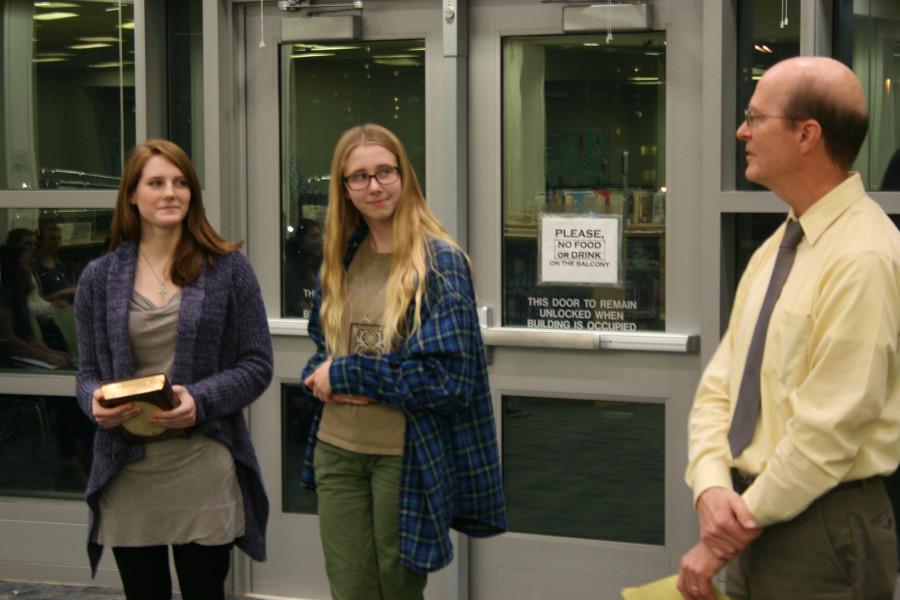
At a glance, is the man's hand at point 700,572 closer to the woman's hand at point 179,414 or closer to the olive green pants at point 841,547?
the olive green pants at point 841,547

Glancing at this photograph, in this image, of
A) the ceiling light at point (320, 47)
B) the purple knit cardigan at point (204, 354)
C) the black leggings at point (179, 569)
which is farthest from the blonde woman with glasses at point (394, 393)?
the ceiling light at point (320, 47)

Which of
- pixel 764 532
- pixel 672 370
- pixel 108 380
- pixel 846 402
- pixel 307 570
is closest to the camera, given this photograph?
pixel 846 402

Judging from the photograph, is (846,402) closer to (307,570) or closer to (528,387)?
(528,387)

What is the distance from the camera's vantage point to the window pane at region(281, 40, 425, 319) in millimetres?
5109

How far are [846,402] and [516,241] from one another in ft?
8.86

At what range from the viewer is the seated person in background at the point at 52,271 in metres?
5.54

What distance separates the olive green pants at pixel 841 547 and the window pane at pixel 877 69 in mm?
2101

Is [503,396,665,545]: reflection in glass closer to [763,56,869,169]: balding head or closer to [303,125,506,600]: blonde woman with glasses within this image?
[303,125,506,600]: blonde woman with glasses

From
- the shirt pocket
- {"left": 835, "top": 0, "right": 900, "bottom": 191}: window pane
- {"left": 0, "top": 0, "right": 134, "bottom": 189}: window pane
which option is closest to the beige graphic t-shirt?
the shirt pocket

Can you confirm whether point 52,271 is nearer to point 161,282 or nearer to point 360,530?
point 161,282

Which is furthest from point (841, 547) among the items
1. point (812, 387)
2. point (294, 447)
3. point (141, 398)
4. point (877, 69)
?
point (294, 447)

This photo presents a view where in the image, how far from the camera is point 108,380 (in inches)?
143

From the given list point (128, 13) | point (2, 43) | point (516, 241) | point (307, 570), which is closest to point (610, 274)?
point (516, 241)

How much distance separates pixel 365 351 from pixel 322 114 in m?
2.08
